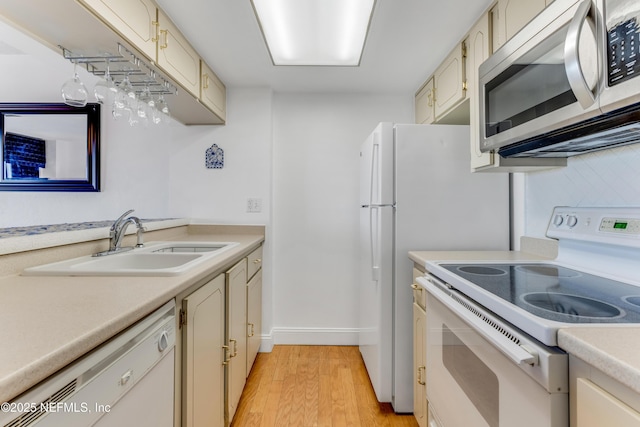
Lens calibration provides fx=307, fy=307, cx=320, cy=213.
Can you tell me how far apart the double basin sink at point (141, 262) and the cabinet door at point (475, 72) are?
135 centimetres

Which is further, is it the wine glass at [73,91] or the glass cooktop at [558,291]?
the wine glass at [73,91]

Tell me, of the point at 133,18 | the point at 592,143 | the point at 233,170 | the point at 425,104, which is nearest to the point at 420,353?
the point at 592,143

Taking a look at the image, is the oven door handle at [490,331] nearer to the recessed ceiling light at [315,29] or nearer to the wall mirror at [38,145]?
the recessed ceiling light at [315,29]

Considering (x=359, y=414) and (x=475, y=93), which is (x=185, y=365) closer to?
(x=359, y=414)

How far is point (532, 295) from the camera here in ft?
2.99

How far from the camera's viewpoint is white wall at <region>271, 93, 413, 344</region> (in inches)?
105

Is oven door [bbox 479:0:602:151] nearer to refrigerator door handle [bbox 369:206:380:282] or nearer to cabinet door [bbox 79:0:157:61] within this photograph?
refrigerator door handle [bbox 369:206:380:282]

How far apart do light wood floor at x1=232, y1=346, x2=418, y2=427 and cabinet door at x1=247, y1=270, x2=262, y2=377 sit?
172 millimetres

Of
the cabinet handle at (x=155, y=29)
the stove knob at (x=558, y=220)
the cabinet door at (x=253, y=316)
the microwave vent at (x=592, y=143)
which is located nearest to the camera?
the microwave vent at (x=592, y=143)

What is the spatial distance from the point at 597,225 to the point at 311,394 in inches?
68.3

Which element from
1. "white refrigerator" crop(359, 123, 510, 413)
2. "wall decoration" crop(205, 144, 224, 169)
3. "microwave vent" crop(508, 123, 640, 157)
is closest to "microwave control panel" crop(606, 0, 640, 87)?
"microwave vent" crop(508, 123, 640, 157)

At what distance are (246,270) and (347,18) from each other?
1564 mm

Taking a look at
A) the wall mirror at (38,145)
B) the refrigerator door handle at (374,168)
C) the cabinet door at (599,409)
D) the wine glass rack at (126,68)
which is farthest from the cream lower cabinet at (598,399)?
the wall mirror at (38,145)

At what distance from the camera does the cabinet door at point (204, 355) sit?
103 cm
